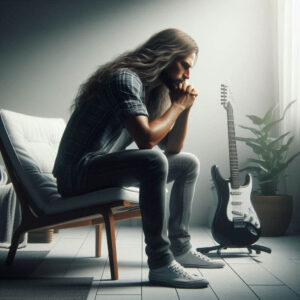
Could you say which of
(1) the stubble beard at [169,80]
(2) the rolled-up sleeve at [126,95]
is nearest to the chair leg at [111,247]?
(2) the rolled-up sleeve at [126,95]

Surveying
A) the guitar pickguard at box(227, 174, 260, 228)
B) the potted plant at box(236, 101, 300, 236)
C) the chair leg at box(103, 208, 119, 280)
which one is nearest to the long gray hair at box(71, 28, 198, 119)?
the chair leg at box(103, 208, 119, 280)

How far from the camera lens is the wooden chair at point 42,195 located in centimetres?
163

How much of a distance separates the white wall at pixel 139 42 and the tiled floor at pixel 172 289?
41.9 inches

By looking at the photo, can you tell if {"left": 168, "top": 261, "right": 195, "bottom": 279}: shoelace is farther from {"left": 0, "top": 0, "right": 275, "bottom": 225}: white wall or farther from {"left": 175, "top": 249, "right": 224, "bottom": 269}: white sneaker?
{"left": 0, "top": 0, "right": 275, "bottom": 225}: white wall

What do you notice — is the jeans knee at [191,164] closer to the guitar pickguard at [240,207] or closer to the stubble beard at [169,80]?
the stubble beard at [169,80]

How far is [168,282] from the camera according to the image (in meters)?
1.49

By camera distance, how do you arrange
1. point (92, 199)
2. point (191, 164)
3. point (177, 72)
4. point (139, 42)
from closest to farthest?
point (92, 199) → point (177, 72) → point (191, 164) → point (139, 42)

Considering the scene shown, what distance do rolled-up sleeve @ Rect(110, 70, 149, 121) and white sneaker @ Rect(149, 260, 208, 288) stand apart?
52cm

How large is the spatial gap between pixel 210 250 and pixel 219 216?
6.7 inches

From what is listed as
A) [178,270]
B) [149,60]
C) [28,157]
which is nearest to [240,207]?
[178,270]

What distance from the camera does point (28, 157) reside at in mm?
1872

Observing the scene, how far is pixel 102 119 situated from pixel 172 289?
0.62 meters

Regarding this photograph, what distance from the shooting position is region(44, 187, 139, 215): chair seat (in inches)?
62.6

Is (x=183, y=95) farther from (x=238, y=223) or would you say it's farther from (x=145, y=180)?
(x=238, y=223)
